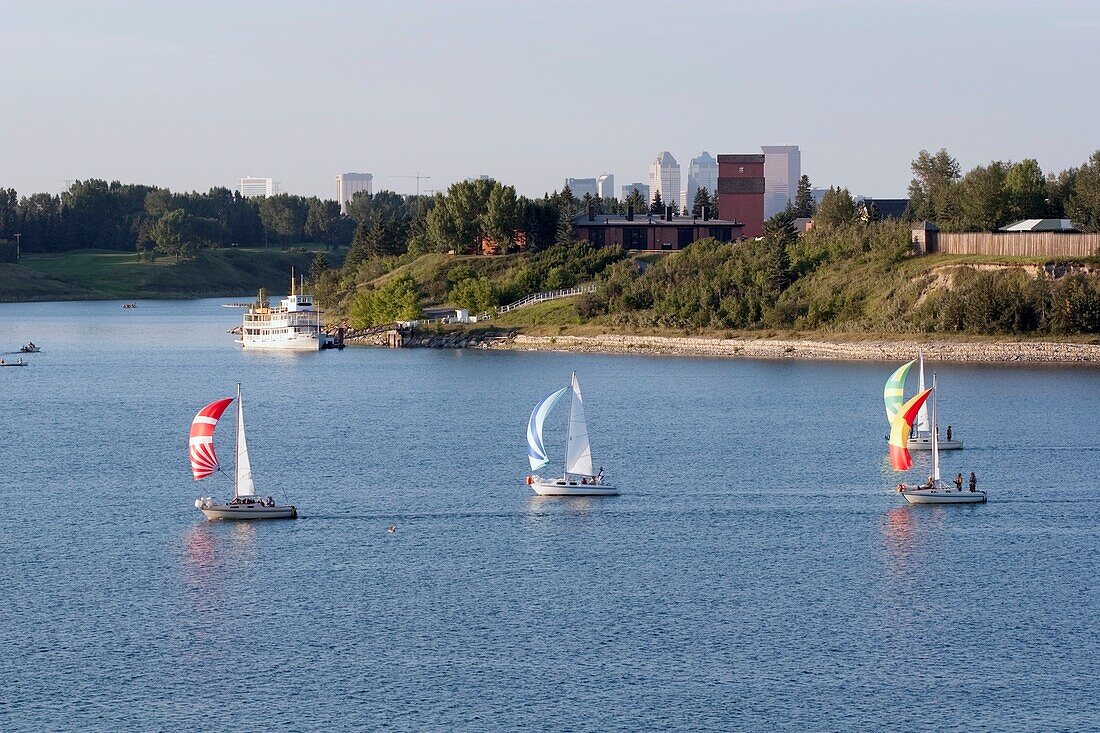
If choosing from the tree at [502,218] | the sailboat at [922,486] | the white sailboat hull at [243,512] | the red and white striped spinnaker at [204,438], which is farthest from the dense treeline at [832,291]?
the red and white striped spinnaker at [204,438]

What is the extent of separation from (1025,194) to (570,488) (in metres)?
112

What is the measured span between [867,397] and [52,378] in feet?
237

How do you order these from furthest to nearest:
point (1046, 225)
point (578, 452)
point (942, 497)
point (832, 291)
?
1. point (1046, 225)
2. point (832, 291)
3. point (578, 452)
4. point (942, 497)

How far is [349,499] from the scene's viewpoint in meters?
73.0

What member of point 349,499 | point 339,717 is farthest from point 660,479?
point 339,717

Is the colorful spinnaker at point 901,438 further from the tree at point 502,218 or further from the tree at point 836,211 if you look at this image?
the tree at point 502,218

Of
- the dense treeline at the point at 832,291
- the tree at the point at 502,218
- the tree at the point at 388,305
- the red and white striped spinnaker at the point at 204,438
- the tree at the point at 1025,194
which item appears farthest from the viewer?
the tree at the point at 502,218

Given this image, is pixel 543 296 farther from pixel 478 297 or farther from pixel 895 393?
pixel 895 393

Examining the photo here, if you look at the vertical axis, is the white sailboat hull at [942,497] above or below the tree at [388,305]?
below

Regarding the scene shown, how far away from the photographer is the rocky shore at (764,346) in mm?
135625

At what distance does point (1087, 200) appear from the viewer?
161375mm

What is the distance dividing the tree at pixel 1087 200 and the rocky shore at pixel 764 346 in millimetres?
26322

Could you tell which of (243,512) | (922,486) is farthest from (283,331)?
(922,486)

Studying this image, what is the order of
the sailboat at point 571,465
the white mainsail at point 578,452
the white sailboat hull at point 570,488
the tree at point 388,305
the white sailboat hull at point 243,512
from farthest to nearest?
the tree at point 388,305, the white sailboat hull at point 570,488, the sailboat at point 571,465, the white mainsail at point 578,452, the white sailboat hull at point 243,512
